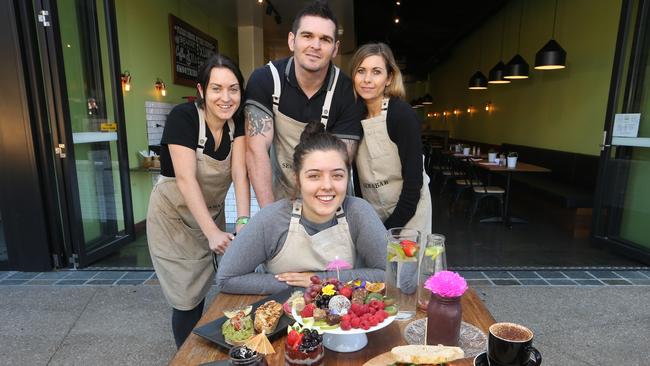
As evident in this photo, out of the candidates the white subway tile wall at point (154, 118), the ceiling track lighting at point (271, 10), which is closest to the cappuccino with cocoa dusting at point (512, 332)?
the white subway tile wall at point (154, 118)

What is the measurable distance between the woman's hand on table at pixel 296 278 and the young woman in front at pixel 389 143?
27.1 inches

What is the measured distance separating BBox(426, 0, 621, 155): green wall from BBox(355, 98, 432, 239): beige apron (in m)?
4.93

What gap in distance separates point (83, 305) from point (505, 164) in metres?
5.44

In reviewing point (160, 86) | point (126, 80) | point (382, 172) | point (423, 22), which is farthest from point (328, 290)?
point (423, 22)

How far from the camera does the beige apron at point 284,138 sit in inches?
70.7

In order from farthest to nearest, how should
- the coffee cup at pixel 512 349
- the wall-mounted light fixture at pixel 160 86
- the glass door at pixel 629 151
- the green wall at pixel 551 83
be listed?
the green wall at pixel 551 83
the wall-mounted light fixture at pixel 160 86
the glass door at pixel 629 151
the coffee cup at pixel 512 349

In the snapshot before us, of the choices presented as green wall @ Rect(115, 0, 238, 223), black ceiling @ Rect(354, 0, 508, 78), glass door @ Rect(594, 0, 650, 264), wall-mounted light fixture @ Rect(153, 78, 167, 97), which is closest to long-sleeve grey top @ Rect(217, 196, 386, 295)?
glass door @ Rect(594, 0, 650, 264)

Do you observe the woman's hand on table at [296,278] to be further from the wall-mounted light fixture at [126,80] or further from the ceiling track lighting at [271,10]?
the ceiling track lighting at [271,10]

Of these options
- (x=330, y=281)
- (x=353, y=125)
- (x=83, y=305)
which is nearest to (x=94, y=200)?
(x=83, y=305)

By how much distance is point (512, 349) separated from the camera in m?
0.80

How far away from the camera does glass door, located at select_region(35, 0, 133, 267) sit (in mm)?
3297

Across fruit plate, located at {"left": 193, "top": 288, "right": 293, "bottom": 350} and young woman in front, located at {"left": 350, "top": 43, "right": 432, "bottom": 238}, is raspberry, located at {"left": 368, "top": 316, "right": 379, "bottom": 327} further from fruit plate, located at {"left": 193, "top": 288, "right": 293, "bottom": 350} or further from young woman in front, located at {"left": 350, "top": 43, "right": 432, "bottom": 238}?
young woman in front, located at {"left": 350, "top": 43, "right": 432, "bottom": 238}

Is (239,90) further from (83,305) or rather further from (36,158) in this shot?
(36,158)

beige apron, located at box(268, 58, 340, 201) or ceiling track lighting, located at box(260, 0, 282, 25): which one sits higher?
ceiling track lighting, located at box(260, 0, 282, 25)
